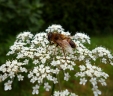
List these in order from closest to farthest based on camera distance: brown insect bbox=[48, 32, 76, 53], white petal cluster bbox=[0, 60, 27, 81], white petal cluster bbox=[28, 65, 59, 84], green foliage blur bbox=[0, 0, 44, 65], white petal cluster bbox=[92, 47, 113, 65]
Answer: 1. white petal cluster bbox=[28, 65, 59, 84]
2. white petal cluster bbox=[0, 60, 27, 81]
3. brown insect bbox=[48, 32, 76, 53]
4. white petal cluster bbox=[92, 47, 113, 65]
5. green foliage blur bbox=[0, 0, 44, 65]

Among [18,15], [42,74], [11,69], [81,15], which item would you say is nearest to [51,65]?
[42,74]

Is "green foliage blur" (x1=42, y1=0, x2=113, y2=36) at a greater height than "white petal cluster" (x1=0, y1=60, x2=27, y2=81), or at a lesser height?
greater

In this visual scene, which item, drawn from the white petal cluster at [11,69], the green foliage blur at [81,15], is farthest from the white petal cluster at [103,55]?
the green foliage blur at [81,15]

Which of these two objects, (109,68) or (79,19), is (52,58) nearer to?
(109,68)

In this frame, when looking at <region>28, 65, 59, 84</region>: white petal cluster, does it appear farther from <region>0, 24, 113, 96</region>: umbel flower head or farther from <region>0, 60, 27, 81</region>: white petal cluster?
<region>0, 60, 27, 81</region>: white petal cluster

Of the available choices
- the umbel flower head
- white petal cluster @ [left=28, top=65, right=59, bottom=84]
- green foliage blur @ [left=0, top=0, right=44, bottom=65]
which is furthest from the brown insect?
green foliage blur @ [left=0, top=0, right=44, bottom=65]

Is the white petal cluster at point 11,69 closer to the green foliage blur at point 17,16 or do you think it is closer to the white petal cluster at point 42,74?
the white petal cluster at point 42,74

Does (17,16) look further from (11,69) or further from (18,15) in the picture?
(11,69)

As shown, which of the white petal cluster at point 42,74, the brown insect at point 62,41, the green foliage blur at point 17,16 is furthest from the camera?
the green foliage blur at point 17,16

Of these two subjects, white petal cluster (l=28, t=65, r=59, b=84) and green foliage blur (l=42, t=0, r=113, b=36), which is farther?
green foliage blur (l=42, t=0, r=113, b=36)

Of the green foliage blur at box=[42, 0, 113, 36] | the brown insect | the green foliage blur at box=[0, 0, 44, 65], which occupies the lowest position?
the brown insect

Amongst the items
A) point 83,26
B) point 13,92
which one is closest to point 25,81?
point 13,92
